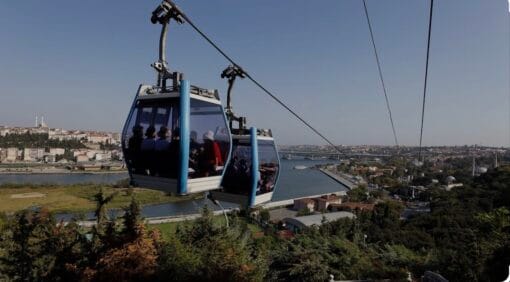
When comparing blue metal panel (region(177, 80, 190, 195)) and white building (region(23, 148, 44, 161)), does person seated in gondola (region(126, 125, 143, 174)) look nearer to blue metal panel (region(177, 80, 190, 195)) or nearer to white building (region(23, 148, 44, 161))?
blue metal panel (region(177, 80, 190, 195))

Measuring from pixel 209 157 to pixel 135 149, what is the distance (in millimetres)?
606

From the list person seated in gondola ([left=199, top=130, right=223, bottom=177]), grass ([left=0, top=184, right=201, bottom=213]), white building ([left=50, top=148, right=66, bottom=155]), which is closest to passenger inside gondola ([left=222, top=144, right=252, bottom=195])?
person seated in gondola ([left=199, top=130, right=223, bottom=177])

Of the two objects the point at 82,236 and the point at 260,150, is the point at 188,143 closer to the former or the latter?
the point at 260,150

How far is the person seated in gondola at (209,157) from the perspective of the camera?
2.99 meters

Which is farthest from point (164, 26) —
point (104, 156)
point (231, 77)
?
point (104, 156)

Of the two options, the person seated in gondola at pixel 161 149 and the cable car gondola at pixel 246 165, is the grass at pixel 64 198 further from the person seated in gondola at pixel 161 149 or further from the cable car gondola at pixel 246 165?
the person seated in gondola at pixel 161 149

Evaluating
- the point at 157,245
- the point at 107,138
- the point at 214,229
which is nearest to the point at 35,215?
the point at 157,245

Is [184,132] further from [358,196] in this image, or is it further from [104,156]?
[104,156]

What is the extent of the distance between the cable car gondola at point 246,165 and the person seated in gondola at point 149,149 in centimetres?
122

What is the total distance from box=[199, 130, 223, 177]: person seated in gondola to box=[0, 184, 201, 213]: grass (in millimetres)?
22964

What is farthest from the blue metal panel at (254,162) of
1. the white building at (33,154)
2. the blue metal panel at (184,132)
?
the white building at (33,154)

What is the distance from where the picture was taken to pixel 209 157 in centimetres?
305

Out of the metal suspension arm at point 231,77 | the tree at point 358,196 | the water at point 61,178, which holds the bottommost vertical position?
the water at point 61,178

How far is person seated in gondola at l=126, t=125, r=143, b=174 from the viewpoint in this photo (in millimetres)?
2889
